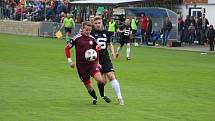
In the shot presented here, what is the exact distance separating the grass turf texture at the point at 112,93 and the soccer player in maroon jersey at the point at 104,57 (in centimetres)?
41

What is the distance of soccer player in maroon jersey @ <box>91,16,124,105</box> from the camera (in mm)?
Result: 14820

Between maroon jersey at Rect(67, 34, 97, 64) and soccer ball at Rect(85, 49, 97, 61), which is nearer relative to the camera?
soccer ball at Rect(85, 49, 97, 61)

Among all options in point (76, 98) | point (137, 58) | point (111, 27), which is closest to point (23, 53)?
point (137, 58)

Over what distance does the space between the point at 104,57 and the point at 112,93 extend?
6.43ft

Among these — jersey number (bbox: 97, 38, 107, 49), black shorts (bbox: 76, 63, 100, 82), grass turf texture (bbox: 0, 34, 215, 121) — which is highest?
jersey number (bbox: 97, 38, 107, 49)

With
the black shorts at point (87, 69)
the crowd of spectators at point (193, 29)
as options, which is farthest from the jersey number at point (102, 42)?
the crowd of spectators at point (193, 29)

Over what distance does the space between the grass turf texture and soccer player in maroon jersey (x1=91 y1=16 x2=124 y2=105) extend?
41 cm

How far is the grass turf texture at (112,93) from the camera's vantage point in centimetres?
1301

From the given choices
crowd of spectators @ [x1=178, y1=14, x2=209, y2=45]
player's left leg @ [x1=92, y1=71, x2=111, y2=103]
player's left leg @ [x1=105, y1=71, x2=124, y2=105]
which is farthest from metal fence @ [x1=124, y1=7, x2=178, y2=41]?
player's left leg @ [x1=92, y1=71, x2=111, y2=103]

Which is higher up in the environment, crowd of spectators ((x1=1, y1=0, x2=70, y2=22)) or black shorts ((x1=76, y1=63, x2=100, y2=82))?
crowd of spectators ((x1=1, y1=0, x2=70, y2=22))

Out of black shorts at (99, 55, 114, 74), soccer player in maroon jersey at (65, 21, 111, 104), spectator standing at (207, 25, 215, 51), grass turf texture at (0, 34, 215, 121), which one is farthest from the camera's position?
spectator standing at (207, 25, 215, 51)

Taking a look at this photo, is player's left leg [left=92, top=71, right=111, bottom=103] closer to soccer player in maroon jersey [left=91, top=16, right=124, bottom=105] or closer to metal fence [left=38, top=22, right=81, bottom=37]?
soccer player in maroon jersey [left=91, top=16, right=124, bottom=105]

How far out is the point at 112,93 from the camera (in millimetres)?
16969

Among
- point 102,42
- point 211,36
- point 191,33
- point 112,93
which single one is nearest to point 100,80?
point 102,42
